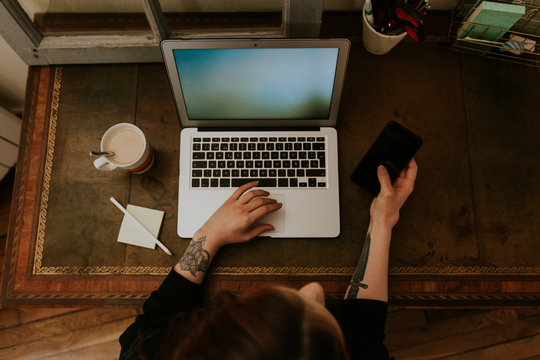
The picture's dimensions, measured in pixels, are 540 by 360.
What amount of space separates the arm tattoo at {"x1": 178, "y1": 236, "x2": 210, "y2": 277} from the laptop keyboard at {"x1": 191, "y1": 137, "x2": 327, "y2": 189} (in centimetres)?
15

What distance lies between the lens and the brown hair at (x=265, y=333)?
1.85 feet

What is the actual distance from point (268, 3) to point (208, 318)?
843 mm

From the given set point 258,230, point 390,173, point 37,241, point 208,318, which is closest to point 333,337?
point 208,318

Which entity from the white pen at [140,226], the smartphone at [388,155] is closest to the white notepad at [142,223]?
the white pen at [140,226]

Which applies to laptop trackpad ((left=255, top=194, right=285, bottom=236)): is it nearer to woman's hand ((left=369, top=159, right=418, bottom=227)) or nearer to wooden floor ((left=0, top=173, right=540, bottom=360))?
woman's hand ((left=369, top=159, right=418, bottom=227))

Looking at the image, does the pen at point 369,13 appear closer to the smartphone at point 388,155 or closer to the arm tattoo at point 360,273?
the smartphone at point 388,155

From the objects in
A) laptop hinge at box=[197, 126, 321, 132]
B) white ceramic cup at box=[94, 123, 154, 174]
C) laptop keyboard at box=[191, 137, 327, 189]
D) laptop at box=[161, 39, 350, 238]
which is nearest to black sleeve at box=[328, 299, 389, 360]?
laptop at box=[161, 39, 350, 238]

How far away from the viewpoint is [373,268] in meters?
0.83

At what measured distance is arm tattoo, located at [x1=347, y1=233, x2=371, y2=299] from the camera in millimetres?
836

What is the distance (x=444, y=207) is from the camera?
916 mm

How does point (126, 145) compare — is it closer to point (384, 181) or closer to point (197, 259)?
point (197, 259)

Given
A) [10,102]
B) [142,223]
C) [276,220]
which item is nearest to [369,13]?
[276,220]

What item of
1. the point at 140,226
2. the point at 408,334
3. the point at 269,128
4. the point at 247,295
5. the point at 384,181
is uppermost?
the point at 269,128

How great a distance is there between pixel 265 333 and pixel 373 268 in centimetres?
37
